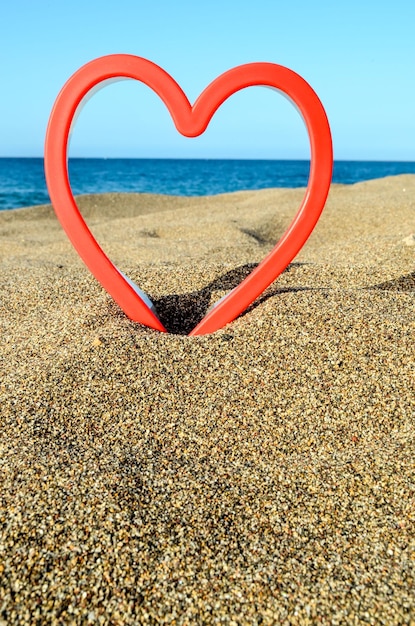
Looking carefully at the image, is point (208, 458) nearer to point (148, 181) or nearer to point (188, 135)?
point (188, 135)

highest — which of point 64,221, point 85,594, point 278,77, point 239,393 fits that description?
point 278,77

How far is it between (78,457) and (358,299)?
84.5 inches

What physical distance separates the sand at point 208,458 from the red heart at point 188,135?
0.19m

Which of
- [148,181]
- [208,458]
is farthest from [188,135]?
[148,181]

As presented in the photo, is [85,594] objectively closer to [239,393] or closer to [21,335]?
[239,393]

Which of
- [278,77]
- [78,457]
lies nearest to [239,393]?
[78,457]

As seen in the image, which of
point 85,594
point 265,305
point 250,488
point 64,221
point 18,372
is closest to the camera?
point 85,594

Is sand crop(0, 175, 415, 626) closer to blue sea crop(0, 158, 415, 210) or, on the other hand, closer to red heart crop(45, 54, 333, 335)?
red heart crop(45, 54, 333, 335)

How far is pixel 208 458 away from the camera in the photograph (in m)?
2.74

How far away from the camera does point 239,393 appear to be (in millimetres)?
3176

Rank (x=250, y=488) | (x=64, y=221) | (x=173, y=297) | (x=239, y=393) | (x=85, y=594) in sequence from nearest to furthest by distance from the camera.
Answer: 1. (x=85, y=594)
2. (x=250, y=488)
3. (x=239, y=393)
4. (x=64, y=221)
5. (x=173, y=297)

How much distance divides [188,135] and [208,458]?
1.80 metres

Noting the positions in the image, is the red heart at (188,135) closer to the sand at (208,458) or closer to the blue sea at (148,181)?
the sand at (208,458)

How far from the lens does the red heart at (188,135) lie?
339 cm
